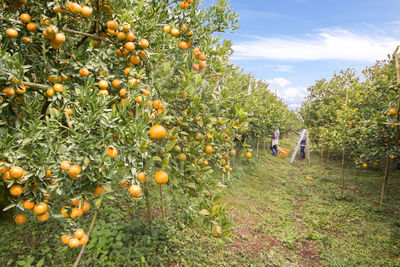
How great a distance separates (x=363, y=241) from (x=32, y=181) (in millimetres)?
5849

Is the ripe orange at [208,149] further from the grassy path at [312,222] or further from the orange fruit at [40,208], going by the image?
the grassy path at [312,222]

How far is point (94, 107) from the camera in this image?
148 centimetres

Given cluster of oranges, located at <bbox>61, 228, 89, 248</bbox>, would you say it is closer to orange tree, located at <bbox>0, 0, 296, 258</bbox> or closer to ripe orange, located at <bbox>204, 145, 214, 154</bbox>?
orange tree, located at <bbox>0, 0, 296, 258</bbox>

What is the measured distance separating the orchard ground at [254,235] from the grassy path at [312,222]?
0.02 meters

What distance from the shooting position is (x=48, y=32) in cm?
166

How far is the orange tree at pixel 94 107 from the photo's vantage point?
1.47 m

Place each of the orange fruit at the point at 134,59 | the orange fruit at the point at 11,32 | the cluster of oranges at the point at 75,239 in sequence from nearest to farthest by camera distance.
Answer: the cluster of oranges at the point at 75,239
the orange fruit at the point at 11,32
the orange fruit at the point at 134,59

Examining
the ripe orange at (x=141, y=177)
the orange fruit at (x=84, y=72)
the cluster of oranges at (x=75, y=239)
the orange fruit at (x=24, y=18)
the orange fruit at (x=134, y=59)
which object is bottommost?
the cluster of oranges at (x=75, y=239)

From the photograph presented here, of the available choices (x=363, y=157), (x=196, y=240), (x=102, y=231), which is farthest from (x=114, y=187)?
(x=363, y=157)

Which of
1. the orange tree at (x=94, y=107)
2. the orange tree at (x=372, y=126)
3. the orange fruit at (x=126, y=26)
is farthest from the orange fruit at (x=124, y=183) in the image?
the orange tree at (x=372, y=126)

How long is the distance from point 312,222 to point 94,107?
18.8ft

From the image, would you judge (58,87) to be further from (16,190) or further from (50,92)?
(16,190)

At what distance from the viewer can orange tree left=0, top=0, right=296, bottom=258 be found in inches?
58.0

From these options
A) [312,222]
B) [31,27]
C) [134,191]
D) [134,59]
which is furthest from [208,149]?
[312,222]
